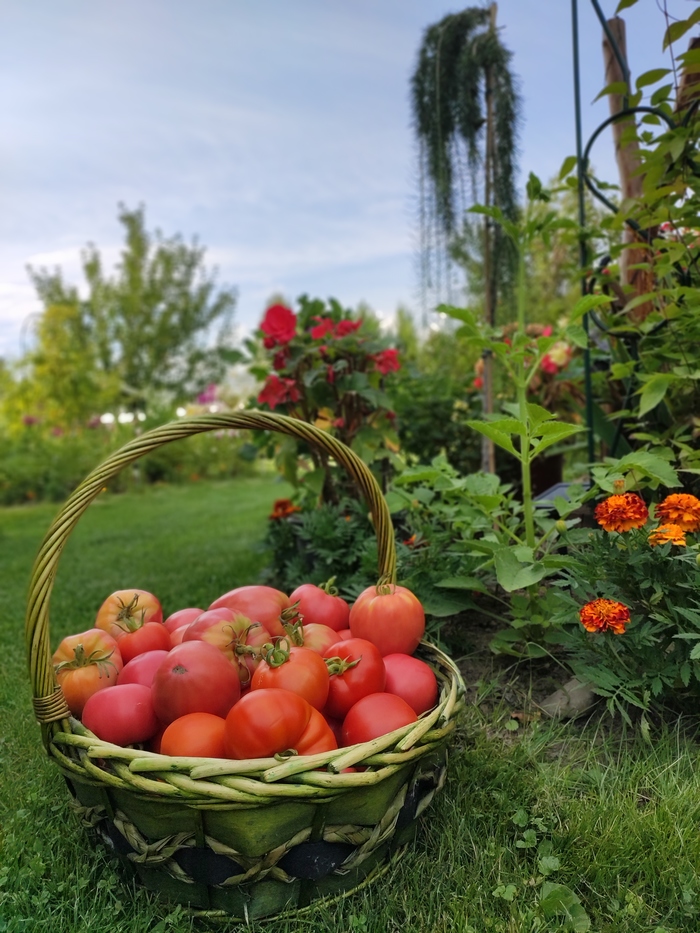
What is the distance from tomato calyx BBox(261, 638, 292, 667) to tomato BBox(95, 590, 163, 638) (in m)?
0.41

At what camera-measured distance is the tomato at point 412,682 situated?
4.14ft

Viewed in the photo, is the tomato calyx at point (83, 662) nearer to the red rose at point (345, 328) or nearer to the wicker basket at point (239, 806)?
the wicker basket at point (239, 806)

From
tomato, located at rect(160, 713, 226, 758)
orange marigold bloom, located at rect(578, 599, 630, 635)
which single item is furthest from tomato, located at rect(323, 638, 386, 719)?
orange marigold bloom, located at rect(578, 599, 630, 635)

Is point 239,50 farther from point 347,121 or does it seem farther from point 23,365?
point 23,365

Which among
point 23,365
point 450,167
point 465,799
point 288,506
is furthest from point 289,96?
point 23,365

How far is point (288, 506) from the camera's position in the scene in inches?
120

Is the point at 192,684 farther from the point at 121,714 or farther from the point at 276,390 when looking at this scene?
the point at 276,390

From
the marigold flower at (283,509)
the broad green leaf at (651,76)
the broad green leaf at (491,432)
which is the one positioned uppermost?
the broad green leaf at (651,76)

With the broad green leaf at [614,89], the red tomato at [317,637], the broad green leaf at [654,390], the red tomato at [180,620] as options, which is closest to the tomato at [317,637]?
the red tomato at [317,637]

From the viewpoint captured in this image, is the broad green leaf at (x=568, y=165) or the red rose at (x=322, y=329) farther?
the red rose at (x=322, y=329)

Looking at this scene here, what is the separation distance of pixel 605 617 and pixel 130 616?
3.26 feet

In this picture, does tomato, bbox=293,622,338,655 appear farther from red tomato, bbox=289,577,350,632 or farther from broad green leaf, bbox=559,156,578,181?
broad green leaf, bbox=559,156,578,181

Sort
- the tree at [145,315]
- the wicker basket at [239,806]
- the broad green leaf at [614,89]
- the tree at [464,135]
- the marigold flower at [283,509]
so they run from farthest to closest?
1. the tree at [145,315]
2. the marigold flower at [283,509]
3. the tree at [464,135]
4. the broad green leaf at [614,89]
5. the wicker basket at [239,806]

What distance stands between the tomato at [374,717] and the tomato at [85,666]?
471 mm
